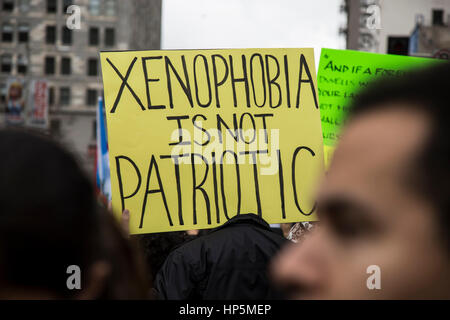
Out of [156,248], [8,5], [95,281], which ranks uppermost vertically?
[8,5]

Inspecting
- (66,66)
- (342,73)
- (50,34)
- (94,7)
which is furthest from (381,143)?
(50,34)

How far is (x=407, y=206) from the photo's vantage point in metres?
0.83

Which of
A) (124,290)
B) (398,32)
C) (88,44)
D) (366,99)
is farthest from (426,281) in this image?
(88,44)

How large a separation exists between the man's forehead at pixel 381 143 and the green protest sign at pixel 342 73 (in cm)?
306

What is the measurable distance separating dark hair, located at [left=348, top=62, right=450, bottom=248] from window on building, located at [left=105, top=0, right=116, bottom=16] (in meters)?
53.4

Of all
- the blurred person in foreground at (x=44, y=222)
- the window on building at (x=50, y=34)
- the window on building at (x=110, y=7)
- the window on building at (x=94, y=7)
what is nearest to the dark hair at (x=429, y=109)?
the blurred person in foreground at (x=44, y=222)

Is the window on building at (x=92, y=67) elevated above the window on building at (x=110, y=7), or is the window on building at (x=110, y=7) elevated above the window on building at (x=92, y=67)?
the window on building at (x=110, y=7)

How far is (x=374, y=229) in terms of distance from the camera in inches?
33.7

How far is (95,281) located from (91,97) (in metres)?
52.2

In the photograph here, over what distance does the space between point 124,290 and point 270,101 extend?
270 centimetres

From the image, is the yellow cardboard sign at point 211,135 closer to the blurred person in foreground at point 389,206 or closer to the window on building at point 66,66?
the blurred person in foreground at point 389,206

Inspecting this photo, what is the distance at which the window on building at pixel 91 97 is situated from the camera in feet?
170

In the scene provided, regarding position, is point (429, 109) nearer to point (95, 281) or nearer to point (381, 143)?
point (381, 143)
